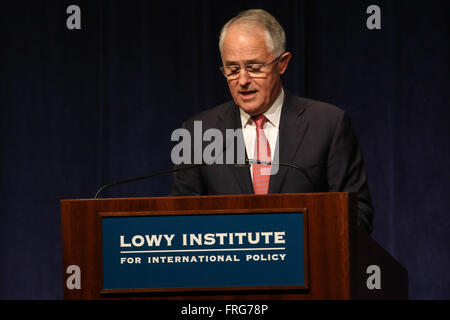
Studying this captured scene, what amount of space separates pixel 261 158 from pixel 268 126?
0.45 ft

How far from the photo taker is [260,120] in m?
2.35

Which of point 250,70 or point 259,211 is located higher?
point 250,70

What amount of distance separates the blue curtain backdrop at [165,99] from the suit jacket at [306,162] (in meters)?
1.21

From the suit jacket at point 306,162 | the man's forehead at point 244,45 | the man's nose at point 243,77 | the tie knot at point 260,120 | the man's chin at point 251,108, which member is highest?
the man's forehead at point 244,45

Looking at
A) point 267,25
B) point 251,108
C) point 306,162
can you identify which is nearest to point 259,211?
point 306,162

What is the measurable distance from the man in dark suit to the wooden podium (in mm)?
669

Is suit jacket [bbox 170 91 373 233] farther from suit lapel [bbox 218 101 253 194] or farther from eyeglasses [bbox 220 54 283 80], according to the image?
eyeglasses [bbox 220 54 283 80]

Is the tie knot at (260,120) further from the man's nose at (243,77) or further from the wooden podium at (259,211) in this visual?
the wooden podium at (259,211)

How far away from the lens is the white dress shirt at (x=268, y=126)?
7.50ft

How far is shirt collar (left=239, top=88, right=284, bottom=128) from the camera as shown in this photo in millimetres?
2346

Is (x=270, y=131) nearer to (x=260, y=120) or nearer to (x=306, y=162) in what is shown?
(x=260, y=120)

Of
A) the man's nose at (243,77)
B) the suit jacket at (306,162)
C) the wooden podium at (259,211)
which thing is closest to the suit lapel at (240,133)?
the suit jacket at (306,162)
